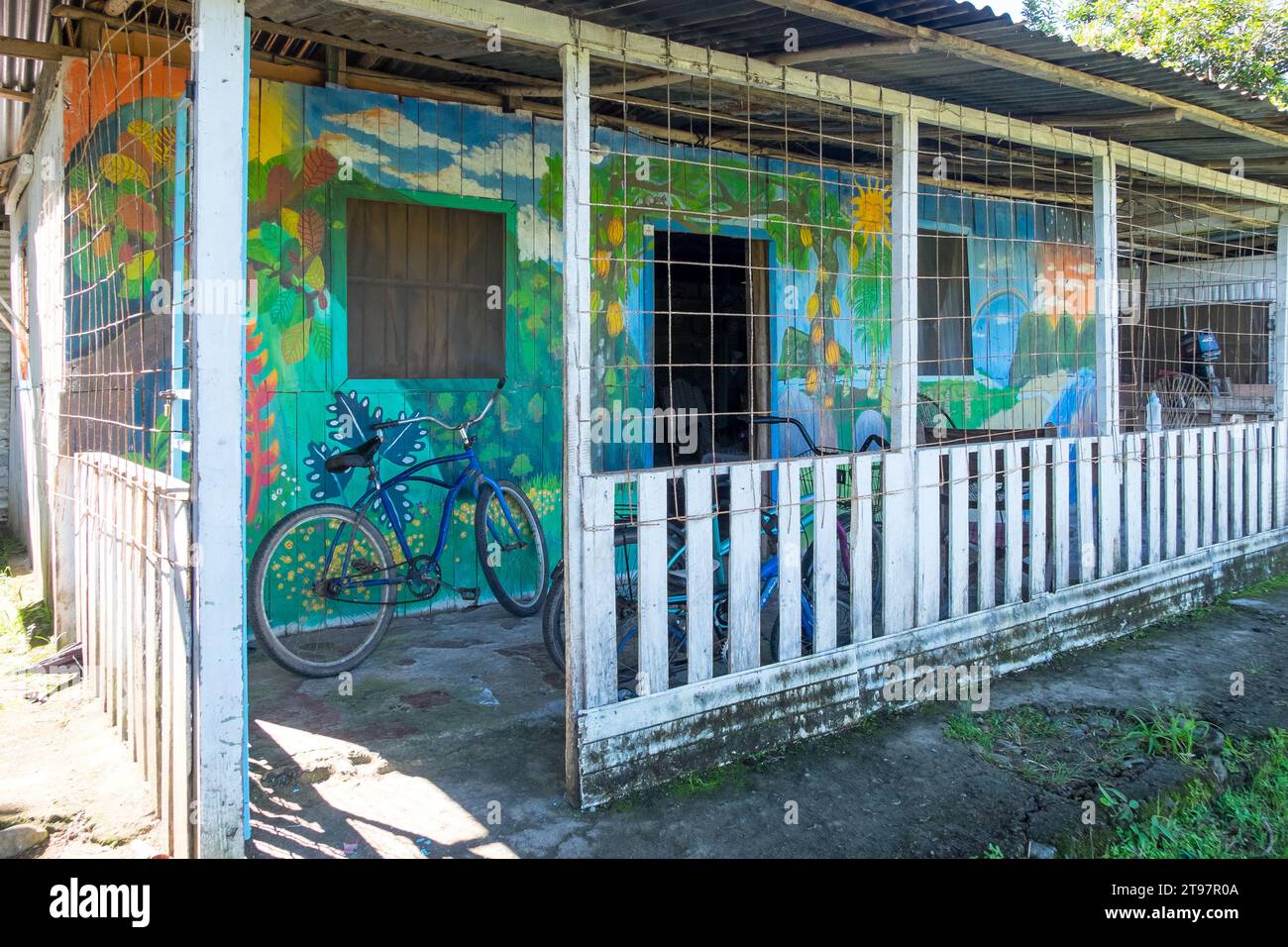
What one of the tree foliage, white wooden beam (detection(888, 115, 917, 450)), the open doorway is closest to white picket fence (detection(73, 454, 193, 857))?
white wooden beam (detection(888, 115, 917, 450))

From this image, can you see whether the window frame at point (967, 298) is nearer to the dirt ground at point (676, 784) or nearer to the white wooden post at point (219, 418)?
the dirt ground at point (676, 784)

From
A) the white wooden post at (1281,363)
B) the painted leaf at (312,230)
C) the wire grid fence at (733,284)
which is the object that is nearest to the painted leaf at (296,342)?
the painted leaf at (312,230)

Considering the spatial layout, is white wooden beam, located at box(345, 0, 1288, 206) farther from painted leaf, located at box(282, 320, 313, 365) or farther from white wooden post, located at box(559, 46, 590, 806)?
painted leaf, located at box(282, 320, 313, 365)

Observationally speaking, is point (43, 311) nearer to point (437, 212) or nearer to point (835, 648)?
point (437, 212)

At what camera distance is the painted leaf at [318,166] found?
5148 millimetres

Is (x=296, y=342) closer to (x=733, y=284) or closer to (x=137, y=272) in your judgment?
(x=137, y=272)

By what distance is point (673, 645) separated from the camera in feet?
13.9

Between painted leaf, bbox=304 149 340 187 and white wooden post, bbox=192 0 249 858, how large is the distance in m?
2.36

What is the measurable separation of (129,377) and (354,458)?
108cm

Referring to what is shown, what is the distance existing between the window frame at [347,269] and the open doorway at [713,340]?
1.16 meters

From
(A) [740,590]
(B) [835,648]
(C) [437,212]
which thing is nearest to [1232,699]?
(B) [835,648]

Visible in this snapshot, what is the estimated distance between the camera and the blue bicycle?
4.71m

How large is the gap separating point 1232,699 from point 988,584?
1.22m
